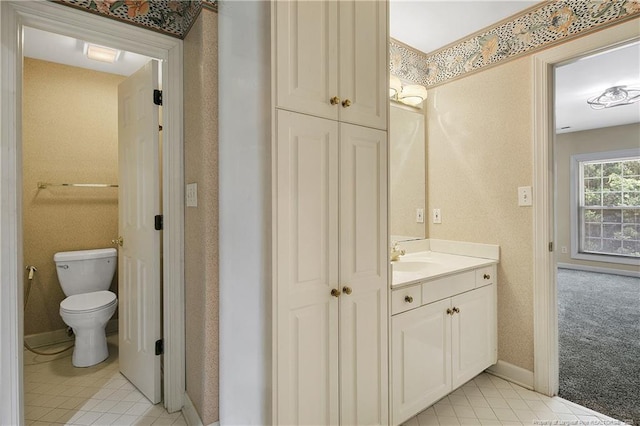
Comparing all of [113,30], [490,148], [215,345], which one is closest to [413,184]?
[490,148]

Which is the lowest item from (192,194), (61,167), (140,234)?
(140,234)

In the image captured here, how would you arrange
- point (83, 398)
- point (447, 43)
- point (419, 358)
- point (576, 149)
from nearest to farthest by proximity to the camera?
point (419, 358), point (83, 398), point (447, 43), point (576, 149)

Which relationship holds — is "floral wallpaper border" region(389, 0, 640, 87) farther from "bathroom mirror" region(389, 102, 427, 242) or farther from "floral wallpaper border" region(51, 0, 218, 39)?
"floral wallpaper border" region(51, 0, 218, 39)

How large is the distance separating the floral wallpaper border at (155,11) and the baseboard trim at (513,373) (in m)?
2.76

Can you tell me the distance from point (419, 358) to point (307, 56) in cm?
152

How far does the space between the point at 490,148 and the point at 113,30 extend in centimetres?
238

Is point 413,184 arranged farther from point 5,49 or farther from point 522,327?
A: point 5,49

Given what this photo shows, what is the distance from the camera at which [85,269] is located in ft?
8.73

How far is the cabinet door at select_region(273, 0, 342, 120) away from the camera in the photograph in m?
1.18

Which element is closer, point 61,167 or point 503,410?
point 503,410

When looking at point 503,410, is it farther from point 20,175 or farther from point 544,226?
point 20,175

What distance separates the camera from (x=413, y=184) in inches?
99.3

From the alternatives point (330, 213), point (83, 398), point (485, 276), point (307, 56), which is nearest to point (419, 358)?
point (485, 276)

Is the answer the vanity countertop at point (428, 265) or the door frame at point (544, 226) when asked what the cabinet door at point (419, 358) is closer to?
the vanity countertop at point (428, 265)
